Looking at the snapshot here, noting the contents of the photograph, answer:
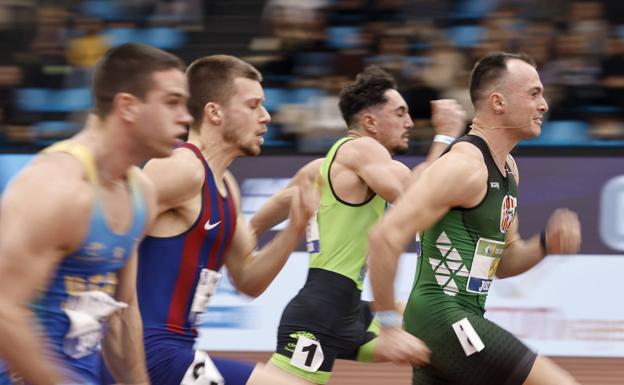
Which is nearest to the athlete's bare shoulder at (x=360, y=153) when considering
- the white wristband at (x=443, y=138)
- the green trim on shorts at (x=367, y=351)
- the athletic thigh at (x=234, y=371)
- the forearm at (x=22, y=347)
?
the white wristband at (x=443, y=138)

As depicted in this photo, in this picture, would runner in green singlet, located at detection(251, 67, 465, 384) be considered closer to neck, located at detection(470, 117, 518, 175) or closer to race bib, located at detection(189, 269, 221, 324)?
neck, located at detection(470, 117, 518, 175)

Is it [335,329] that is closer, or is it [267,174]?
[335,329]

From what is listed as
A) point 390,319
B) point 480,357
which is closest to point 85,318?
point 390,319

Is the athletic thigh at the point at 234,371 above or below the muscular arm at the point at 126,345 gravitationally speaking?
below

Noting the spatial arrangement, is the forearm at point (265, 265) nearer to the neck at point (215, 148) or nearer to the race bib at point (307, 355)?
the neck at point (215, 148)

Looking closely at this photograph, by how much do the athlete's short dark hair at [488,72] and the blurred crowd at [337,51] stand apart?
198 inches

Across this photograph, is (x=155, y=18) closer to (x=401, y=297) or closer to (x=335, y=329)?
(x=401, y=297)

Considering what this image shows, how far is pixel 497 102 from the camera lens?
5.18 meters

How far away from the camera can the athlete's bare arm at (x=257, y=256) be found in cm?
459

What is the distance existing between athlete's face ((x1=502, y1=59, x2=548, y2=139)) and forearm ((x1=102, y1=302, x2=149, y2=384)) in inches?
82.8

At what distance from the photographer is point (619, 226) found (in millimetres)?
9844

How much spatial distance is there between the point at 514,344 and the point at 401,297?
4.95 meters

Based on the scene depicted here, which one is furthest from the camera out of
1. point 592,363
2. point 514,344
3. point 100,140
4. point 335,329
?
point 592,363

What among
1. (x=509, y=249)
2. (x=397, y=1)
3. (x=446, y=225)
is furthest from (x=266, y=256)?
(x=397, y=1)
